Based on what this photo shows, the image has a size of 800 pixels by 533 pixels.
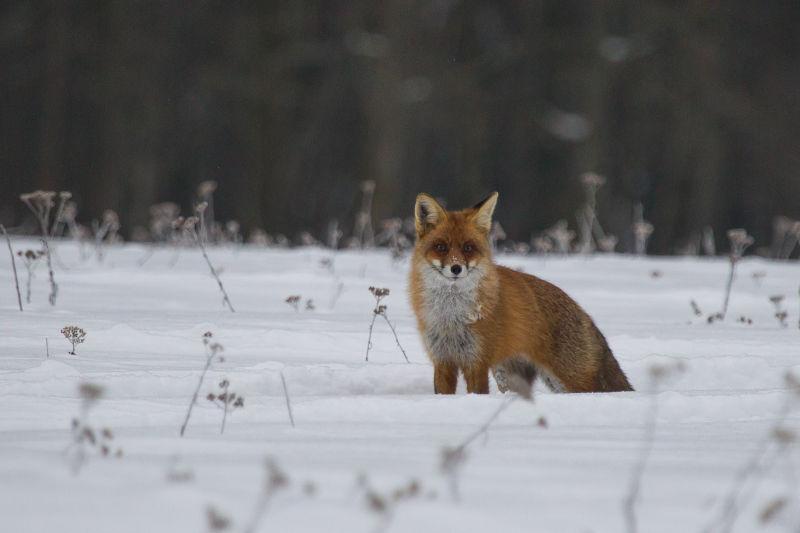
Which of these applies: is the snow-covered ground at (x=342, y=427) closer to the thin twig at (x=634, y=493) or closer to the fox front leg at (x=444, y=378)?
the thin twig at (x=634, y=493)

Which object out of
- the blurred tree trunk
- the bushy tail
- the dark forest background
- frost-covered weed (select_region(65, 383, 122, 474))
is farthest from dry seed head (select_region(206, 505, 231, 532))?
the blurred tree trunk

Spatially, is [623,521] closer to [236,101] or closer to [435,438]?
[435,438]

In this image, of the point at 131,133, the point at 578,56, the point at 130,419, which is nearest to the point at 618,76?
the point at 578,56

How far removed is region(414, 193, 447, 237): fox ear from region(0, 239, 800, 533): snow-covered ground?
76 centimetres

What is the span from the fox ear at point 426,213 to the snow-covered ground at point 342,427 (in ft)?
2.49

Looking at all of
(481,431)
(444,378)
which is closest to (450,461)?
(481,431)

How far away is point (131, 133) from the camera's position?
83.0ft

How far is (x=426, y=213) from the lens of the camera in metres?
5.83

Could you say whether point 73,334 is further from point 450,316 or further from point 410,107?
point 410,107

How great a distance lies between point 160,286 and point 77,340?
3.20 metres

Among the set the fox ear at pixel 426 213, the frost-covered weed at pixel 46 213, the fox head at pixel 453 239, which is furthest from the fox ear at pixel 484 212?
the frost-covered weed at pixel 46 213

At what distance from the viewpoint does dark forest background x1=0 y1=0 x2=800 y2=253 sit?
2441 cm

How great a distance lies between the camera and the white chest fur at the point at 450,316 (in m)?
5.26

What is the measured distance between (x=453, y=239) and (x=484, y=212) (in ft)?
1.36
